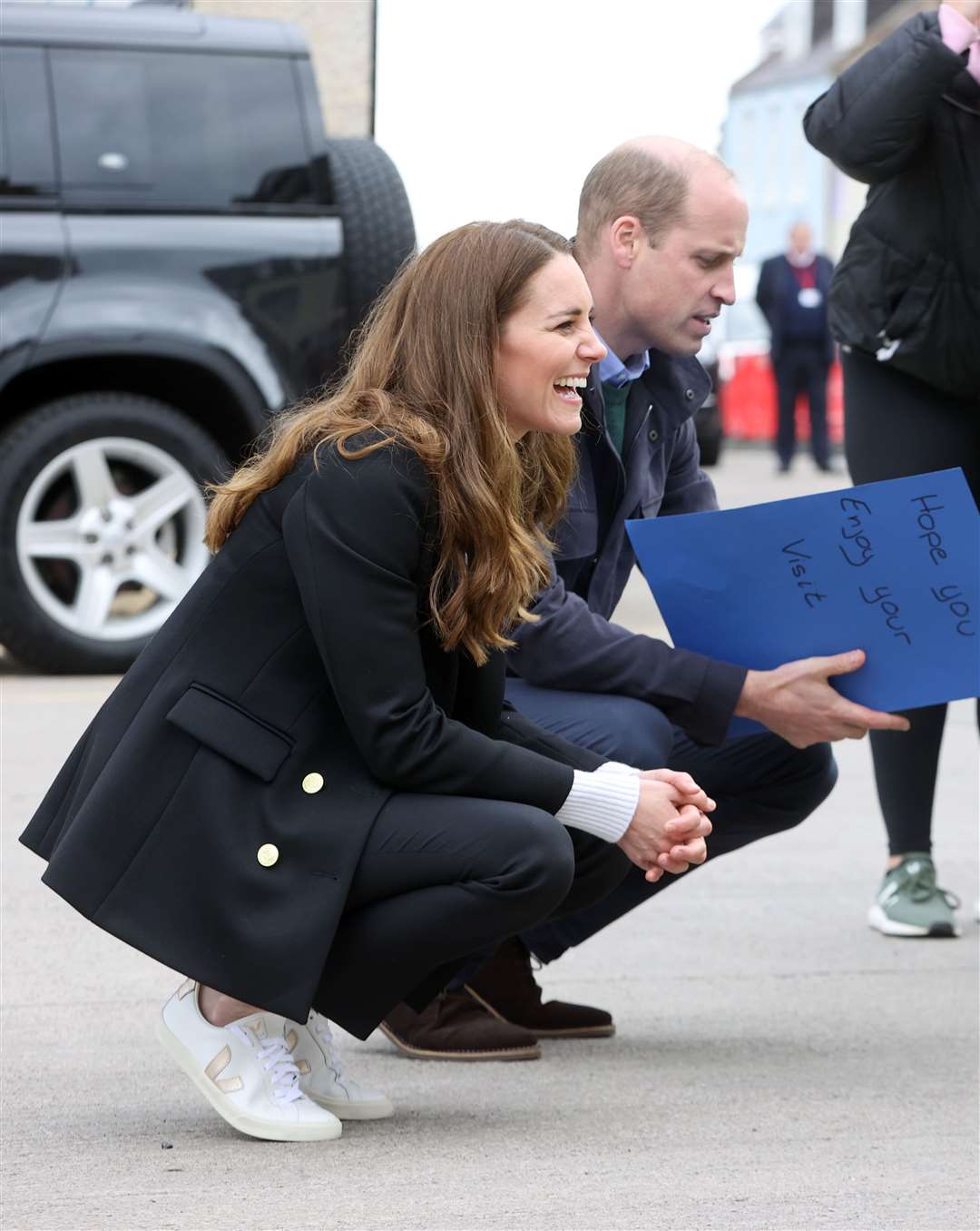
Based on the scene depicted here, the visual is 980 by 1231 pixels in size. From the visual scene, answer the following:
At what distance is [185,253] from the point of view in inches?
259

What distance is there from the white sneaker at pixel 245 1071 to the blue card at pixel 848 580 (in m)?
0.93

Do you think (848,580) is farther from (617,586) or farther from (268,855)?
(268,855)

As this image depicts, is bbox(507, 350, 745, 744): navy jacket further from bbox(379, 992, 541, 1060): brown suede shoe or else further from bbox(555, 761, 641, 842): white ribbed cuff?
bbox(379, 992, 541, 1060): brown suede shoe

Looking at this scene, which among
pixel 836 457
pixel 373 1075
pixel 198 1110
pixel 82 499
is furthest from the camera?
pixel 836 457

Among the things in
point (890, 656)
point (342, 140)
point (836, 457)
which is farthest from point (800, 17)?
point (890, 656)

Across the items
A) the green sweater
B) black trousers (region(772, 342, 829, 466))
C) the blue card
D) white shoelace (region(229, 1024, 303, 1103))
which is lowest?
black trousers (region(772, 342, 829, 466))

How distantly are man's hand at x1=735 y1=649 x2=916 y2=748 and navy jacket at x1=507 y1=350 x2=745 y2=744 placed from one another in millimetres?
35

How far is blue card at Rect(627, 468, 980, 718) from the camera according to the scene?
296 cm

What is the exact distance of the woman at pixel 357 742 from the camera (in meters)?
2.56

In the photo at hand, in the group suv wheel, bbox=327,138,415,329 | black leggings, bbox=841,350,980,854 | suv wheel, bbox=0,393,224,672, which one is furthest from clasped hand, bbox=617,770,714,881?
suv wheel, bbox=327,138,415,329

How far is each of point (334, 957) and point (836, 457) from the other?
20.4m

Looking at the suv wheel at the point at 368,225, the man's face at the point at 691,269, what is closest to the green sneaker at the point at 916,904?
the man's face at the point at 691,269

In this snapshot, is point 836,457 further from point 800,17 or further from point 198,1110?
point 800,17

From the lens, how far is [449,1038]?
321 centimetres
